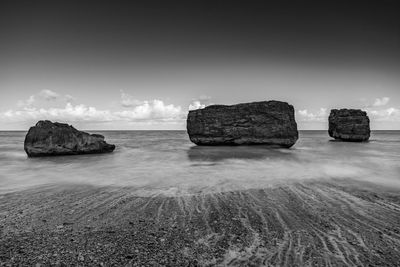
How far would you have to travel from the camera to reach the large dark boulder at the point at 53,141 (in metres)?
14.0

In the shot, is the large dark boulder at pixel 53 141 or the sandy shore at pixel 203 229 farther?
the large dark boulder at pixel 53 141

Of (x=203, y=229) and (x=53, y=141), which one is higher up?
(x=53, y=141)

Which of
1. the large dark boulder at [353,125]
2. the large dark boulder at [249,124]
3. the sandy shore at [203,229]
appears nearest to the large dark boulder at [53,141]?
the sandy shore at [203,229]

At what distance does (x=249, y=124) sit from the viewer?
2098 centimetres

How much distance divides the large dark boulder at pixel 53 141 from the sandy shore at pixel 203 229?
377 inches

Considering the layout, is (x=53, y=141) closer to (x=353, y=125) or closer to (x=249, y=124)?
(x=249, y=124)

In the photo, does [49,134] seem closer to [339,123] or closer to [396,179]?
[396,179]

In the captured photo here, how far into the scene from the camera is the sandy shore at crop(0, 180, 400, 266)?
281 cm

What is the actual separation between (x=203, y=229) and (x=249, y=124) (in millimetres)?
18153

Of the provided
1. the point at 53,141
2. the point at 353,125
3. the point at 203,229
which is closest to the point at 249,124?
the point at 53,141

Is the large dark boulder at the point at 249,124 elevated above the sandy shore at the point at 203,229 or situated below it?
above

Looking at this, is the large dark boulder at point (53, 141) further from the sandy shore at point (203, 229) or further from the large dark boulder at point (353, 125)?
the large dark boulder at point (353, 125)

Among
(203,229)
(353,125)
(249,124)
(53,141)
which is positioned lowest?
(203,229)

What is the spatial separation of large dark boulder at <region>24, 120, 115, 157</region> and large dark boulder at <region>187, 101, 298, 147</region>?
11.0m
